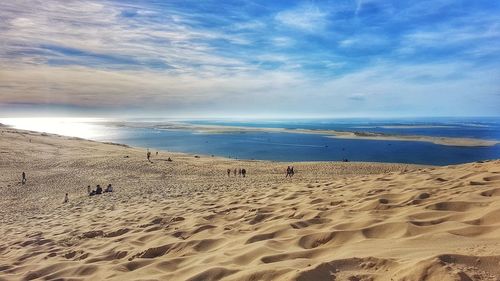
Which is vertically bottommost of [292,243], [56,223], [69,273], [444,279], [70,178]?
[70,178]

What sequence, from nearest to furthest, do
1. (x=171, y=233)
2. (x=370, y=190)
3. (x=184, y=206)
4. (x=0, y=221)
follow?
(x=171, y=233) → (x=370, y=190) → (x=184, y=206) → (x=0, y=221)

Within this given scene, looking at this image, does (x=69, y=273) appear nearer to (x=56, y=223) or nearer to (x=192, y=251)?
(x=192, y=251)

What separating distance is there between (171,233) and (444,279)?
4.33 meters

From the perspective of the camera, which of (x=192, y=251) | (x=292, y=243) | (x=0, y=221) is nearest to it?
(x=292, y=243)

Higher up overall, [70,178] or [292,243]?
[292,243]

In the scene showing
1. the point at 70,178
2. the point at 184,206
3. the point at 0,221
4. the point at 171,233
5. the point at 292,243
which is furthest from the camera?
the point at 70,178

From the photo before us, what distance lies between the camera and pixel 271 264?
3637 millimetres

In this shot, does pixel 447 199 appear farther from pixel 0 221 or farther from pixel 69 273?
pixel 0 221

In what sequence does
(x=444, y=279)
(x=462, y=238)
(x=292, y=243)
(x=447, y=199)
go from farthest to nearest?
(x=447, y=199) < (x=292, y=243) < (x=462, y=238) < (x=444, y=279)

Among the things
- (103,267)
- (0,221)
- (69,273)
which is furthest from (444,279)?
(0,221)

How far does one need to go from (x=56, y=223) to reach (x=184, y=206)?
3.29m

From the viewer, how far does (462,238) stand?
142 inches

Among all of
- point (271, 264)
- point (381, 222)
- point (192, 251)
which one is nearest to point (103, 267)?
point (192, 251)

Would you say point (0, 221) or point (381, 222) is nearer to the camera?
point (381, 222)
